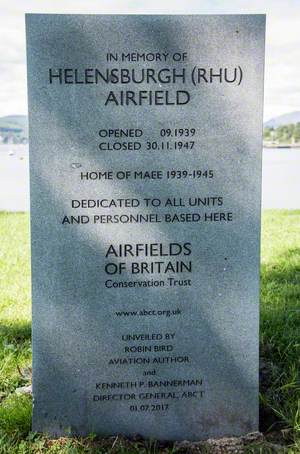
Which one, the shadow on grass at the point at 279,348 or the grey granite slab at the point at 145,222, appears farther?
the shadow on grass at the point at 279,348

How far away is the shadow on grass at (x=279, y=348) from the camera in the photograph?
3204 mm

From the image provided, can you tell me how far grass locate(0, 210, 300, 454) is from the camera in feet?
9.70

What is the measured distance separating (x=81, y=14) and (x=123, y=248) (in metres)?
1.14

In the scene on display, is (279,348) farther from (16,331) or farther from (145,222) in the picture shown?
(16,331)

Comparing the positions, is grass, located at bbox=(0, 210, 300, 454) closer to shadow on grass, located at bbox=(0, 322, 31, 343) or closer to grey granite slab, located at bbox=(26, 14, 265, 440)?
shadow on grass, located at bbox=(0, 322, 31, 343)

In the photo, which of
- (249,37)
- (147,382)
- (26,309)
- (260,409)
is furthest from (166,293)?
(26,309)

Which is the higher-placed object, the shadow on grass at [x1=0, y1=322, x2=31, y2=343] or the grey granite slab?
the grey granite slab

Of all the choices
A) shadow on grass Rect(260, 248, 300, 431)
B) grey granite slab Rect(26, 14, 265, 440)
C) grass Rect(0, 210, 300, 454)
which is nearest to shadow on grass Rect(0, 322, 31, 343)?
grass Rect(0, 210, 300, 454)

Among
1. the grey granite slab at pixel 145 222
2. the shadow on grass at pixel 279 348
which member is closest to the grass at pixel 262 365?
the shadow on grass at pixel 279 348

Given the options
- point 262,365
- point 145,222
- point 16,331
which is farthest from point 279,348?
point 16,331

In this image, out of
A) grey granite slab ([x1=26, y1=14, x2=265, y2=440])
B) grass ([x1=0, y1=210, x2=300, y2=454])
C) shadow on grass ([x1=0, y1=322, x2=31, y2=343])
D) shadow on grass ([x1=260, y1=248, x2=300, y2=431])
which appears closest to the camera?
grey granite slab ([x1=26, y1=14, x2=265, y2=440])

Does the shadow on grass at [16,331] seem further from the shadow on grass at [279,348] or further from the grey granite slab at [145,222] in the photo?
the shadow on grass at [279,348]

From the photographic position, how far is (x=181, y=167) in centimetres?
292

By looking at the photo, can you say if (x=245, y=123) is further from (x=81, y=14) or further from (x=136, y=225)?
(x=81, y=14)
